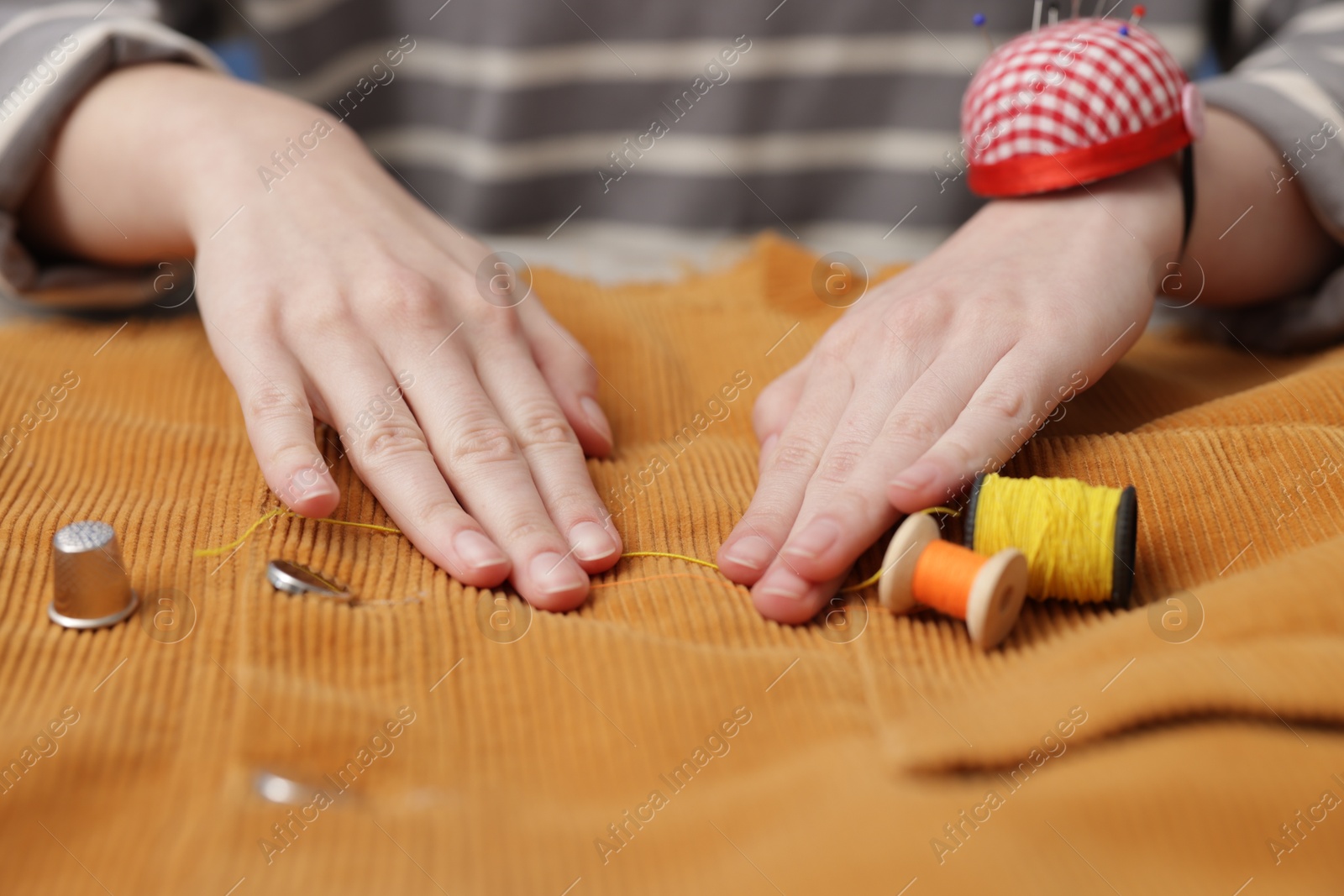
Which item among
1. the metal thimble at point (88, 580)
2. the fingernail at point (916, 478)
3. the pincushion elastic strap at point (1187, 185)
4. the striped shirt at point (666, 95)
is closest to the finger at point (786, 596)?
the fingernail at point (916, 478)

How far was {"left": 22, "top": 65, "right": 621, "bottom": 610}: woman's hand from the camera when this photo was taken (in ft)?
3.04

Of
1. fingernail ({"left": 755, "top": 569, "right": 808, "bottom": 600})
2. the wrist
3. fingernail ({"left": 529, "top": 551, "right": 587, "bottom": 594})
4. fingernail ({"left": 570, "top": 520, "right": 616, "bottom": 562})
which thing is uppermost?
the wrist

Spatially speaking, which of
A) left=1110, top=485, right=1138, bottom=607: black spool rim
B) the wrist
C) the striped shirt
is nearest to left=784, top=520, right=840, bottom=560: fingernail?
left=1110, top=485, right=1138, bottom=607: black spool rim

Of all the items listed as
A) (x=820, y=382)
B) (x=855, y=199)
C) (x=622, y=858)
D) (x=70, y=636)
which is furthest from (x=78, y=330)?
(x=855, y=199)

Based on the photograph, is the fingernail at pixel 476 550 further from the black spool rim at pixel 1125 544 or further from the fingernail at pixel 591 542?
the black spool rim at pixel 1125 544

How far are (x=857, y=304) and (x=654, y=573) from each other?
1.35ft

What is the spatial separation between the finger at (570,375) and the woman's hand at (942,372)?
17 centimetres

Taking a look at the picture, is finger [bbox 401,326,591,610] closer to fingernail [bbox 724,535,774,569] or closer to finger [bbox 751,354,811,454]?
fingernail [bbox 724,535,774,569]

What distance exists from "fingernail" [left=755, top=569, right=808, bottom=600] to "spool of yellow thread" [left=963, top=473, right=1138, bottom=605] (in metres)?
0.15

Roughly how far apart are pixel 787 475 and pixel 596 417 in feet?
0.80

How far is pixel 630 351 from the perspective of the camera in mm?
1306

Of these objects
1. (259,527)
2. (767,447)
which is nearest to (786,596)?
(767,447)

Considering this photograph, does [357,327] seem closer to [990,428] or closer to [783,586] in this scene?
[783,586]

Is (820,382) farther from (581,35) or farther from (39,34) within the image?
(39,34)
